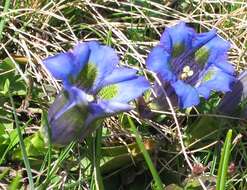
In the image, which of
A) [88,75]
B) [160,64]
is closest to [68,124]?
[88,75]

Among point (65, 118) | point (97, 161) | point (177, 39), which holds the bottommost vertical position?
point (97, 161)

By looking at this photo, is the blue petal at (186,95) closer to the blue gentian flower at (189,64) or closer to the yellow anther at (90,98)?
the blue gentian flower at (189,64)

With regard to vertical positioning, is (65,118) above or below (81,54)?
below

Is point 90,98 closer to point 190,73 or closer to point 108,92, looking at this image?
point 108,92

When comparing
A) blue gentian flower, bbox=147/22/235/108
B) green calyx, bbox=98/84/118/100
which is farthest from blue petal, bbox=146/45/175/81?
green calyx, bbox=98/84/118/100

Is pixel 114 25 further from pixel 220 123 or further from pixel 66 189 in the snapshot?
pixel 66 189

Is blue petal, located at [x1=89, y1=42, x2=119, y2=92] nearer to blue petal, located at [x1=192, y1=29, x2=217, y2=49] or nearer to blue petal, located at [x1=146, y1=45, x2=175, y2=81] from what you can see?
blue petal, located at [x1=146, y1=45, x2=175, y2=81]

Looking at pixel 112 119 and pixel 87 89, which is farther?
pixel 112 119

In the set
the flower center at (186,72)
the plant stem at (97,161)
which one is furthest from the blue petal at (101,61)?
the flower center at (186,72)
